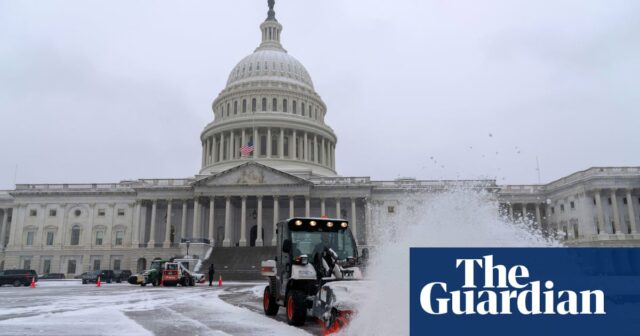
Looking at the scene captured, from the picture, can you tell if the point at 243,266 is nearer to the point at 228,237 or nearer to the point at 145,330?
the point at 228,237

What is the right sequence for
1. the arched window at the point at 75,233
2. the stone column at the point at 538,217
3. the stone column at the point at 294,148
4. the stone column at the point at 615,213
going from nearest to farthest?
the stone column at the point at 615,213 < the stone column at the point at 538,217 < the arched window at the point at 75,233 < the stone column at the point at 294,148

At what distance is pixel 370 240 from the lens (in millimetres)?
63375

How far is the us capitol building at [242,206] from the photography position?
194ft

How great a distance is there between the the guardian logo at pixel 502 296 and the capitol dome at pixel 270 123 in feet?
208

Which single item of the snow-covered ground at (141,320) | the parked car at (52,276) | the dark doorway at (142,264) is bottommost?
the parked car at (52,276)

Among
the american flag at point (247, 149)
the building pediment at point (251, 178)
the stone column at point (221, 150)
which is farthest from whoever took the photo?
the stone column at point (221, 150)

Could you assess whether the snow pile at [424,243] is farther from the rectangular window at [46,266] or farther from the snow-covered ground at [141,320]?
the rectangular window at [46,266]

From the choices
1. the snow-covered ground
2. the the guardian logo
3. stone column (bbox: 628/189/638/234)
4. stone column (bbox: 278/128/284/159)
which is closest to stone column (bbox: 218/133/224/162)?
stone column (bbox: 278/128/284/159)

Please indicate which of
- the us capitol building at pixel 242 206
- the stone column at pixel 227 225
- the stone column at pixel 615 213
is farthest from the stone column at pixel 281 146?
the stone column at pixel 615 213

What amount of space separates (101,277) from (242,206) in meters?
19.5

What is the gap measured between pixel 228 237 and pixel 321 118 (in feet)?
108

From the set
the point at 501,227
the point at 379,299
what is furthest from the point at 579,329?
the point at 501,227

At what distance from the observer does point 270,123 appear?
75.6m

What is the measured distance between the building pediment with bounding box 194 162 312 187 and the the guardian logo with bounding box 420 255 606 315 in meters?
55.7
